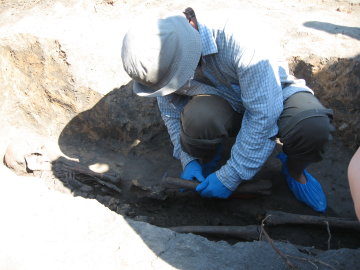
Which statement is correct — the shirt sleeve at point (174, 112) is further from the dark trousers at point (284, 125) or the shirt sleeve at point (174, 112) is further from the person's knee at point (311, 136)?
the person's knee at point (311, 136)

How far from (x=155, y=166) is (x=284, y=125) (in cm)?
126

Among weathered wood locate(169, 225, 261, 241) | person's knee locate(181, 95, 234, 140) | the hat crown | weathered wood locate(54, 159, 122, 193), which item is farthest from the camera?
weathered wood locate(54, 159, 122, 193)

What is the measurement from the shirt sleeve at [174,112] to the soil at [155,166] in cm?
30

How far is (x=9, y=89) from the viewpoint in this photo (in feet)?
11.0

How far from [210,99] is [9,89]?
202 cm

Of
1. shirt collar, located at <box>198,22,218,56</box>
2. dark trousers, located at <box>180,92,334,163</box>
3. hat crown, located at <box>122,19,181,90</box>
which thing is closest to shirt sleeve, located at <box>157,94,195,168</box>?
dark trousers, located at <box>180,92,334,163</box>

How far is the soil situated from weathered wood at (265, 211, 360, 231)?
10 cm

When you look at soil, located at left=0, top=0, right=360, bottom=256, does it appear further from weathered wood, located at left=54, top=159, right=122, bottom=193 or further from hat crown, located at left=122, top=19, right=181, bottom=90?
hat crown, located at left=122, top=19, right=181, bottom=90

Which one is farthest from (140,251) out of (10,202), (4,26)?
(4,26)

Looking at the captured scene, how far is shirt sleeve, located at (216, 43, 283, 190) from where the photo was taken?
6.45 ft

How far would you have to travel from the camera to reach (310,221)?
7.19 ft

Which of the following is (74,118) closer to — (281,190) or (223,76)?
(223,76)

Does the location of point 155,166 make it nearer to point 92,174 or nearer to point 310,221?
point 92,174

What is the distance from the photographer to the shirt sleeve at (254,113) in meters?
1.96
